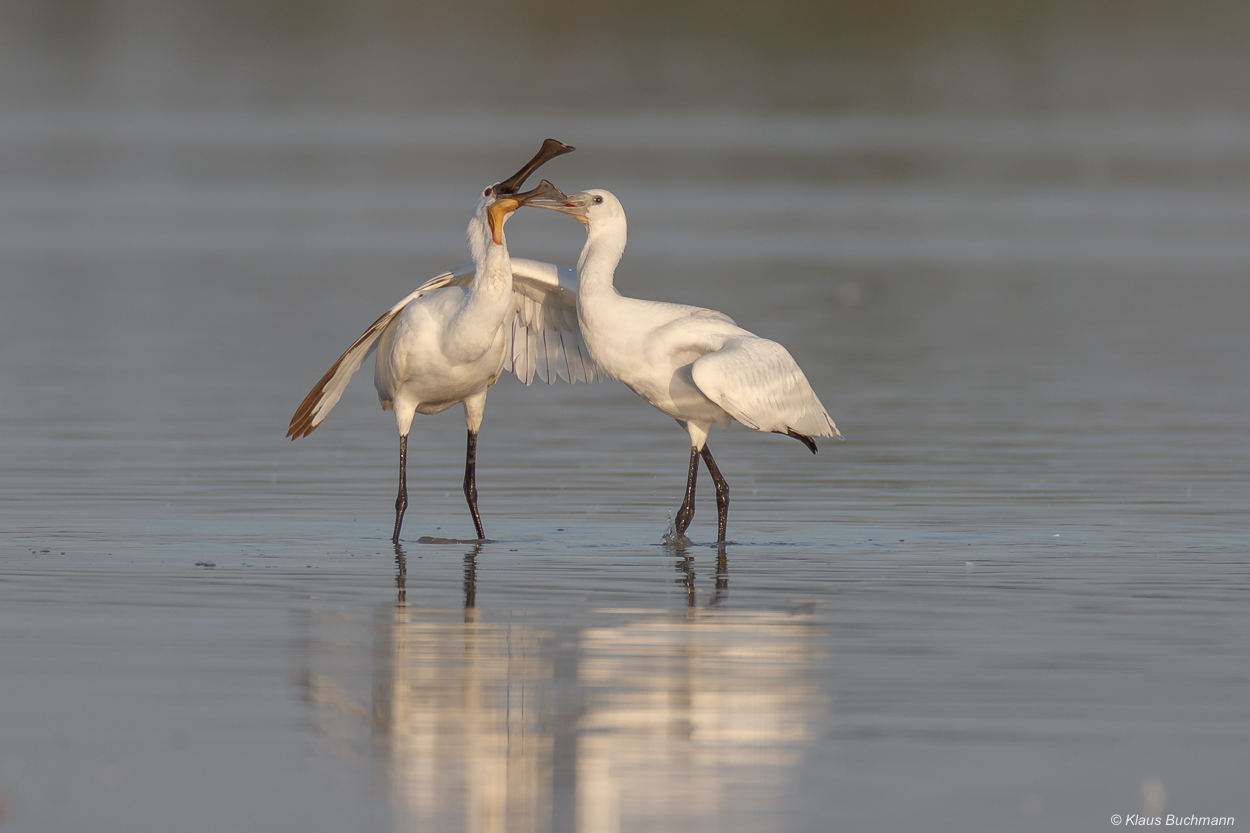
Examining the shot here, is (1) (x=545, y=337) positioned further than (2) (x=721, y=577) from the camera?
Yes

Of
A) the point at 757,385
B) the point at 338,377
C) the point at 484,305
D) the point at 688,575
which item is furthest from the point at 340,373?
the point at 688,575

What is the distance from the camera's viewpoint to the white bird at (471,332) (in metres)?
14.1

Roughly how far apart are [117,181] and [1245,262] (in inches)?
1002

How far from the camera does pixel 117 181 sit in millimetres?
50312

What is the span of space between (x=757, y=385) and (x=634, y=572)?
5.68 feet

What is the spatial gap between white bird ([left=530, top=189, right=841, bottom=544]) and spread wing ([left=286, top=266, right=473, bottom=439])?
3.07 feet

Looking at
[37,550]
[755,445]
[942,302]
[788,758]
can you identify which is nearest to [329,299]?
[942,302]

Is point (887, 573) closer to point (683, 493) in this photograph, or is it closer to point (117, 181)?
point (683, 493)

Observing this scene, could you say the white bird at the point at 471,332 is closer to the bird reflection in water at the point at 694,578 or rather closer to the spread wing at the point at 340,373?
the spread wing at the point at 340,373

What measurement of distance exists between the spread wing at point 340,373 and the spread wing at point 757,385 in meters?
1.86

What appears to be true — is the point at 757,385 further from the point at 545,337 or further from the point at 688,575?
the point at 545,337

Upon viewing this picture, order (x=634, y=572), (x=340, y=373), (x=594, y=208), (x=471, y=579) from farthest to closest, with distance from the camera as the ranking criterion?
(x=340, y=373) < (x=594, y=208) < (x=634, y=572) < (x=471, y=579)

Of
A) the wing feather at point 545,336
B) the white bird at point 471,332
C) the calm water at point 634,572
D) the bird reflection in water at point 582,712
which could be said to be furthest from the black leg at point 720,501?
the bird reflection in water at point 582,712
